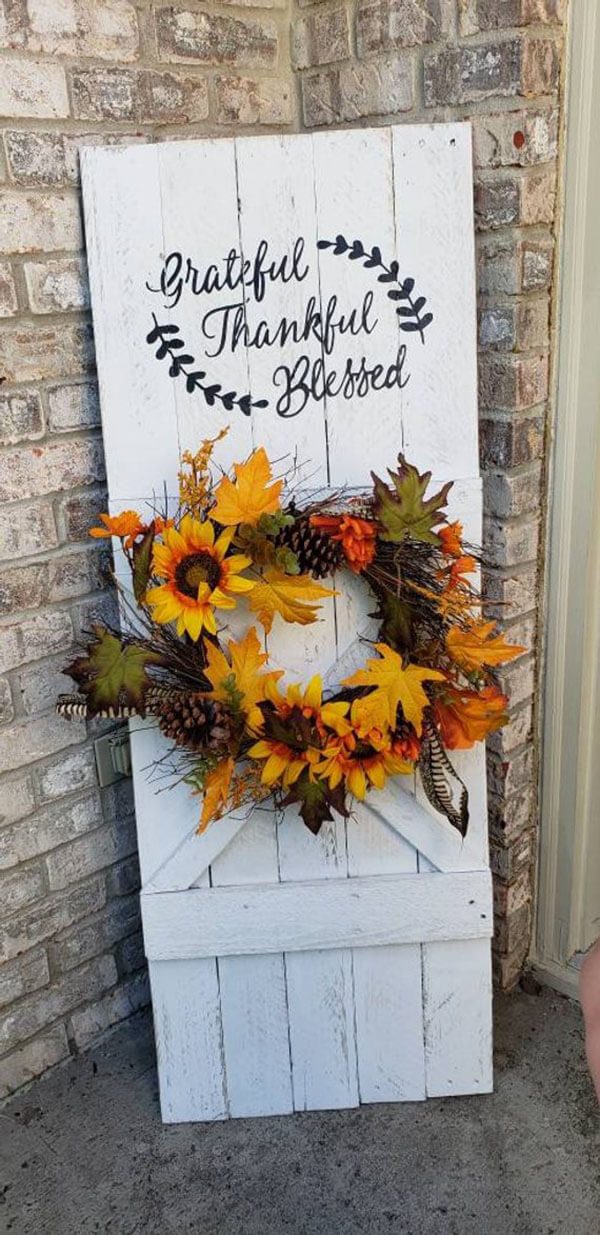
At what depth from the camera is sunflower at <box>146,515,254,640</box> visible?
1543 millimetres

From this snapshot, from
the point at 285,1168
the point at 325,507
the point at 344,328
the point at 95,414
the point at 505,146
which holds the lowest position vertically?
the point at 285,1168

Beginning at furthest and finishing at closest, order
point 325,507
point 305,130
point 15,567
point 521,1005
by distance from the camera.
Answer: point 521,1005 → point 305,130 → point 15,567 → point 325,507

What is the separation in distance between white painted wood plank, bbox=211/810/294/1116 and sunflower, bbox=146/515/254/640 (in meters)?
0.47

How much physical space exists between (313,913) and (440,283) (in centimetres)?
107

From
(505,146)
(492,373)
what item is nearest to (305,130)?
(505,146)

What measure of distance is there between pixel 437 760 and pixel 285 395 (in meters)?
0.63

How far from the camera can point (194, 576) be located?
1.55m

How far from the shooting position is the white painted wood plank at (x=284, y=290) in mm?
1630

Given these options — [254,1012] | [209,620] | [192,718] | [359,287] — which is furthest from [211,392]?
[254,1012]

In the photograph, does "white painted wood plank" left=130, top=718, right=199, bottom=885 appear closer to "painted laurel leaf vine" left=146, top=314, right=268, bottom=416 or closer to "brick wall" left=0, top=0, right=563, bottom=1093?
"brick wall" left=0, top=0, right=563, bottom=1093

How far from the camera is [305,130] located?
6.60 ft

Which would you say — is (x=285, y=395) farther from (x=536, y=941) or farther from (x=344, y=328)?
(x=536, y=941)

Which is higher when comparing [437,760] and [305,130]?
[305,130]

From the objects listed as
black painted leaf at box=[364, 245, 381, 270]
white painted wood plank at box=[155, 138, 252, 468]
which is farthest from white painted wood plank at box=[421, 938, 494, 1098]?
black painted leaf at box=[364, 245, 381, 270]
